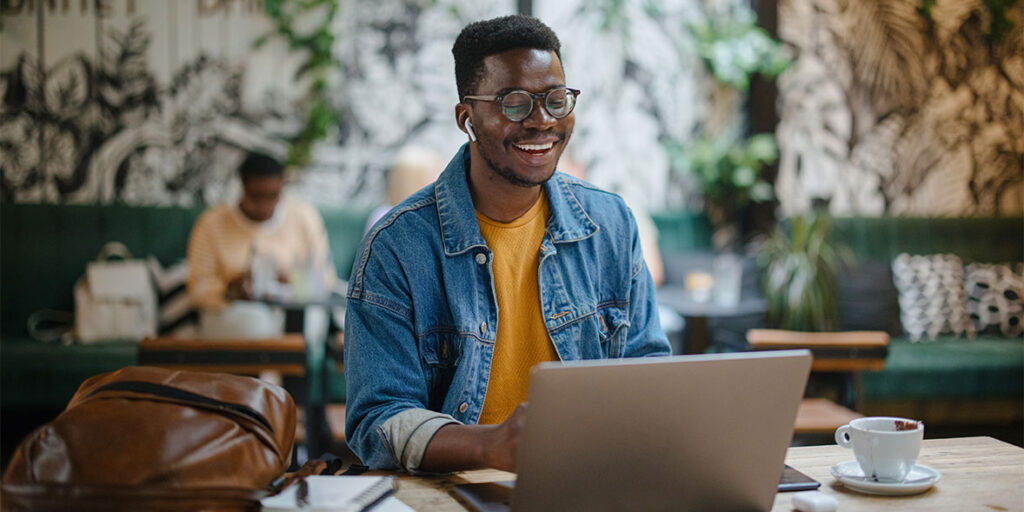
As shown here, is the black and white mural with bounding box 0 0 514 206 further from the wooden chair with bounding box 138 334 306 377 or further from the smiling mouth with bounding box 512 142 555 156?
the smiling mouth with bounding box 512 142 555 156

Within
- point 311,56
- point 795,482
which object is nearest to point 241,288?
point 311,56

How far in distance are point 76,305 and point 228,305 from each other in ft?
3.35

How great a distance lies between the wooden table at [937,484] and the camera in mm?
1144

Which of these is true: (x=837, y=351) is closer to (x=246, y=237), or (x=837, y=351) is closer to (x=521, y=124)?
(x=521, y=124)

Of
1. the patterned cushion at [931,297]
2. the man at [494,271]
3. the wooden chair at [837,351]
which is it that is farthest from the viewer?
the patterned cushion at [931,297]

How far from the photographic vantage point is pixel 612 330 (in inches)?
64.3

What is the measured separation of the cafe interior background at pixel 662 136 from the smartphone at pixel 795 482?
9.15 feet

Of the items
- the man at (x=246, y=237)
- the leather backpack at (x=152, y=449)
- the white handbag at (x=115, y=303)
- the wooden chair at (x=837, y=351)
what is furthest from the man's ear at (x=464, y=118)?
the white handbag at (x=115, y=303)

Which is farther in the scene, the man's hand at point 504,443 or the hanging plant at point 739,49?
the hanging plant at point 739,49

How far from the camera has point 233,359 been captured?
9.14 feet

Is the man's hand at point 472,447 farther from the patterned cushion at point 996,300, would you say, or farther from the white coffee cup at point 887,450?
the patterned cushion at point 996,300

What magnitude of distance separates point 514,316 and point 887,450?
62cm

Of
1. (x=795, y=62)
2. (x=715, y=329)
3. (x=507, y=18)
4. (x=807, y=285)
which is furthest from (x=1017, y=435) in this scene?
(x=507, y=18)

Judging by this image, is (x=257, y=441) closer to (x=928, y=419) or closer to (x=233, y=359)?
(x=233, y=359)
